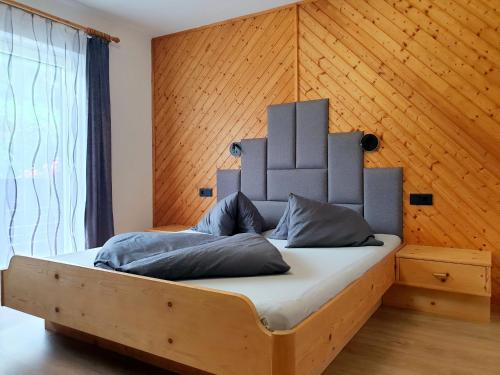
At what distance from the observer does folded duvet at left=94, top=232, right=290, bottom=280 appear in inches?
71.4

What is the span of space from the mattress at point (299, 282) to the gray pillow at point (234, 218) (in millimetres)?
609

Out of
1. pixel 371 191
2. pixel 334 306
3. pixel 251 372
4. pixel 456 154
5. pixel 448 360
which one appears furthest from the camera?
pixel 371 191

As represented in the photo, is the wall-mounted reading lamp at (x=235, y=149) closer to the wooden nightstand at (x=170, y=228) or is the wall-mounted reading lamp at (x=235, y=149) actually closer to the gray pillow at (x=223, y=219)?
the gray pillow at (x=223, y=219)

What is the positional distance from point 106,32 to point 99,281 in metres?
3.07

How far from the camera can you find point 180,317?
5.26ft

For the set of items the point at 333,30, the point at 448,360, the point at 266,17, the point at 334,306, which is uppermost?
the point at 266,17

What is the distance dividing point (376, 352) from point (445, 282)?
0.85 m

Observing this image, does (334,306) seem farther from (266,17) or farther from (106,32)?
(106,32)

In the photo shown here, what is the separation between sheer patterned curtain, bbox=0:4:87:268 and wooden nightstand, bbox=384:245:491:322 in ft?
9.68

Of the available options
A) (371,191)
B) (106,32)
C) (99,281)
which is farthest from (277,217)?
(106,32)

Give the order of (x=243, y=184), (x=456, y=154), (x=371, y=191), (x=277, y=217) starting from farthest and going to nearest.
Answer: (x=243, y=184) < (x=277, y=217) < (x=371, y=191) < (x=456, y=154)

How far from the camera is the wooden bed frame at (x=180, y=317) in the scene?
55.8 inches

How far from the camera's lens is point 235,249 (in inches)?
76.7

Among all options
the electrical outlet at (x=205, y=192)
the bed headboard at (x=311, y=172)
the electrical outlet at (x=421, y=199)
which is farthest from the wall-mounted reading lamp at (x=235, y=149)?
the electrical outlet at (x=421, y=199)
